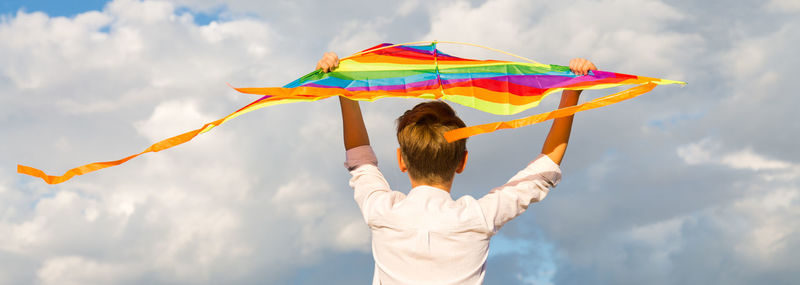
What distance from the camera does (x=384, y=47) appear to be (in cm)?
801

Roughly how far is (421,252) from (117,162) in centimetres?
318

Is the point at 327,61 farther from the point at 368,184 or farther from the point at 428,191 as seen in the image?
the point at 428,191

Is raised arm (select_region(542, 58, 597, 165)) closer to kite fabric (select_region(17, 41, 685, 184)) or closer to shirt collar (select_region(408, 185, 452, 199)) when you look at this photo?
kite fabric (select_region(17, 41, 685, 184))

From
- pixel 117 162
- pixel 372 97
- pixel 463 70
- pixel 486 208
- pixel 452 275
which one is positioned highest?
pixel 463 70

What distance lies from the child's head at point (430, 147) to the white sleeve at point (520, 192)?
1.24ft

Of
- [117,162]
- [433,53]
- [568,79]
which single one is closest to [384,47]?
[433,53]

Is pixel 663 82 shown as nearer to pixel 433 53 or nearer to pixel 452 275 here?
pixel 433 53

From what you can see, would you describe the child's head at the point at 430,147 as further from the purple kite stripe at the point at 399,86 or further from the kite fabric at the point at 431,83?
the purple kite stripe at the point at 399,86

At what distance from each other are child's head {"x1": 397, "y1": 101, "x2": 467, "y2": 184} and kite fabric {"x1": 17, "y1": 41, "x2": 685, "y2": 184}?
145 cm

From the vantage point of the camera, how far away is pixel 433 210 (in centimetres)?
477

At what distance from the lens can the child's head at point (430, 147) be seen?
496cm

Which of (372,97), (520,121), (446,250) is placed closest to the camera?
(446,250)

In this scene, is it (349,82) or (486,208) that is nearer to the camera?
(486,208)

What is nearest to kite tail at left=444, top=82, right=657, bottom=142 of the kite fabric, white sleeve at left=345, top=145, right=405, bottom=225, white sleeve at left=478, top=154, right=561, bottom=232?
the kite fabric
